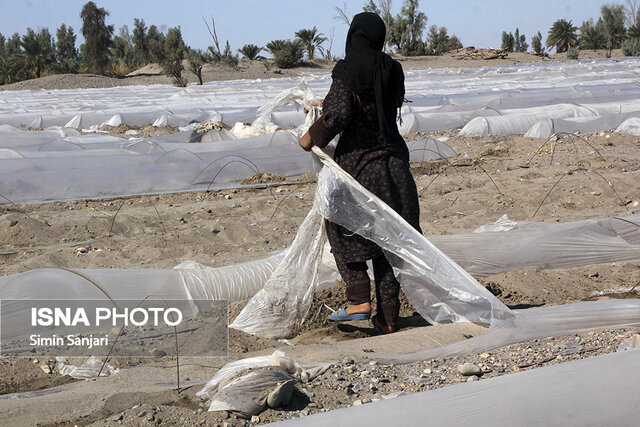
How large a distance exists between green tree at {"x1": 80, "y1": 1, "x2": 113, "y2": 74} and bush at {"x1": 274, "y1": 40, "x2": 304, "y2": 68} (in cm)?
847

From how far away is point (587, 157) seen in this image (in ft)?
24.8

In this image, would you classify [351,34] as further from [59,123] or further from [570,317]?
[59,123]

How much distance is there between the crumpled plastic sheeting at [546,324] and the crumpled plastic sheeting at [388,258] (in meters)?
0.07

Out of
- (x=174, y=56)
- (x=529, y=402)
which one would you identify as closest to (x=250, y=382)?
(x=529, y=402)

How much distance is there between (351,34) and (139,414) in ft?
5.51

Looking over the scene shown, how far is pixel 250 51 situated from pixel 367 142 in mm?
29693

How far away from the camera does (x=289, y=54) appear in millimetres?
29375

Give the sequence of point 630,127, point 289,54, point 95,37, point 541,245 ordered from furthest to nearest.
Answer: point 95,37 < point 289,54 < point 630,127 < point 541,245

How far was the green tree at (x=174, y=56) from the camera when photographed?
2108 cm

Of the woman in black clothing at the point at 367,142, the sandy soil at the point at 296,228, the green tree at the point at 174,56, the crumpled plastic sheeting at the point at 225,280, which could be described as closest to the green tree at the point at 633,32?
the green tree at the point at 174,56

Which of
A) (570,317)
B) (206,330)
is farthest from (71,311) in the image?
(570,317)

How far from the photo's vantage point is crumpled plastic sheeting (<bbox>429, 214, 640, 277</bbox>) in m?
3.86

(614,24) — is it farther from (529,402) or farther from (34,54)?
(529,402)

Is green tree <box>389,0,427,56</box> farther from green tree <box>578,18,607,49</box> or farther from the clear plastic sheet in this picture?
the clear plastic sheet
